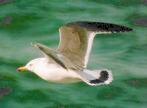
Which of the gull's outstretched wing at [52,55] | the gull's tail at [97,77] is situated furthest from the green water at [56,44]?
the gull's outstretched wing at [52,55]

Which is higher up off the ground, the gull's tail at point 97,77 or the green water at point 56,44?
the green water at point 56,44

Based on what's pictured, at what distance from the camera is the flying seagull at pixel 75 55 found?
7535 mm

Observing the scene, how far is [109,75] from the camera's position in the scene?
7.61 m

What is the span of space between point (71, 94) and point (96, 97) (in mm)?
314

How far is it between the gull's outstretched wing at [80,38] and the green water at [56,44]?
190cm

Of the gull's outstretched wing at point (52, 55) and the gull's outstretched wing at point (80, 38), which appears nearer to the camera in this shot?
the gull's outstretched wing at point (52, 55)

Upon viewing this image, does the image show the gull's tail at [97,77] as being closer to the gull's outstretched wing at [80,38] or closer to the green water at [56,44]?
the gull's outstretched wing at [80,38]

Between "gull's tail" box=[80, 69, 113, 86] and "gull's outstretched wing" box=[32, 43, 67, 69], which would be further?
"gull's tail" box=[80, 69, 113, 86]

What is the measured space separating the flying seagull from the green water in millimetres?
1892

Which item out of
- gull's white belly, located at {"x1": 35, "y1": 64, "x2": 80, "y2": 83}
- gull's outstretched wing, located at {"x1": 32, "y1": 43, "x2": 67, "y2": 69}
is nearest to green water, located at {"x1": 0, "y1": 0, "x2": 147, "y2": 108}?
gull's white belly, located at {"x1": 35, "y1": 64, "x2": 80, "y2": 83}

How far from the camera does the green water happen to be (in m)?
9.85

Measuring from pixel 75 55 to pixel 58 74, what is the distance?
28 centimetres

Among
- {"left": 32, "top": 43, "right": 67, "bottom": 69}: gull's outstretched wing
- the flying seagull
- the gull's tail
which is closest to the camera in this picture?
{"left": 32, "top": 43, "right": 67, "bottom": 69}: gull's outstretched wing

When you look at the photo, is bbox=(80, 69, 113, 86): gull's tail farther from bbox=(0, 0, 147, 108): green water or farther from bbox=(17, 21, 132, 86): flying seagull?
bbox=(0, 0, 147, 108): green water
